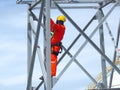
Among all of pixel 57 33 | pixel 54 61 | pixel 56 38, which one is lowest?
pixel 54 61

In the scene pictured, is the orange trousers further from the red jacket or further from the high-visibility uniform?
the red jacket

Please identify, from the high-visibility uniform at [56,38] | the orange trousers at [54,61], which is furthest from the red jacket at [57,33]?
the orange trousers at [54,61]

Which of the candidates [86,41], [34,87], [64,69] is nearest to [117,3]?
[86,41]

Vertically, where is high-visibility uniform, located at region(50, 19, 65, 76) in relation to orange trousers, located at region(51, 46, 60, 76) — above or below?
above

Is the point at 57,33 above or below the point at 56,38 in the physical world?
above

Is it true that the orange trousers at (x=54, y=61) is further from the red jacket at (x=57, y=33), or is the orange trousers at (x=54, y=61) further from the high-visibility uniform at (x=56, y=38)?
the red jacket at (x=57, y=33)

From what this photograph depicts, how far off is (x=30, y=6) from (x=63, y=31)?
1.62 meters

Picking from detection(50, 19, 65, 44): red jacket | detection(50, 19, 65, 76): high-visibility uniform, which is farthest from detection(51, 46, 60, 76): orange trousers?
detection(50, 19, 65, 44): red jacket

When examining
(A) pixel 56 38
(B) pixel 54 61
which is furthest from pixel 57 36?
(B) pixel 54 61

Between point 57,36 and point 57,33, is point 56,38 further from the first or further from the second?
point 57,33

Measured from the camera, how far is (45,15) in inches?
649

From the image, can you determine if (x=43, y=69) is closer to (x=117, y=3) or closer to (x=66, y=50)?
(x=66, y=50)

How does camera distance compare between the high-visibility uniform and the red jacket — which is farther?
the red jacket

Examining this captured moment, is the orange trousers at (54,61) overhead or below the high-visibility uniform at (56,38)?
below
